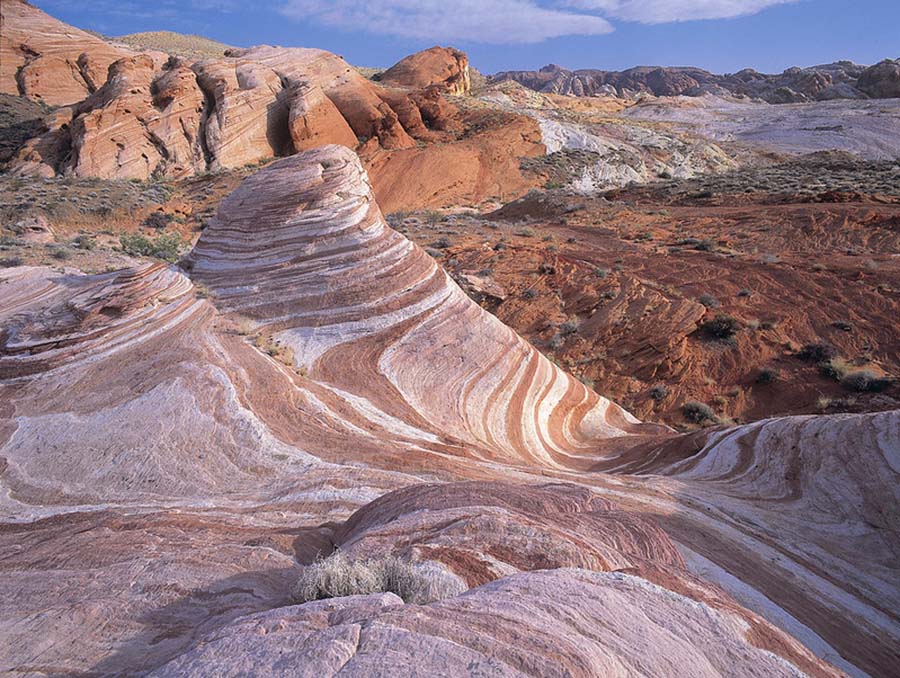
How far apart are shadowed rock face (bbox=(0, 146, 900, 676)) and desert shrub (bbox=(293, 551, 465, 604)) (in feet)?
0.51

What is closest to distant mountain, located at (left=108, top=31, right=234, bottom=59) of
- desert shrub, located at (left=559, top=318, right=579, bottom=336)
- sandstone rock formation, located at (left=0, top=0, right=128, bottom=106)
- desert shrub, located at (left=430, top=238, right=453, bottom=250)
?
sandstone rock formation, located at (left=0, top=0, right=128, bottom=106)

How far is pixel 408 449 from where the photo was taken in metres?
6.00

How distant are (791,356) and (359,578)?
47.1 ft

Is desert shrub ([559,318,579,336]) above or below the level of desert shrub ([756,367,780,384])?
above

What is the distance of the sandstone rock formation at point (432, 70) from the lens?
55875 mm

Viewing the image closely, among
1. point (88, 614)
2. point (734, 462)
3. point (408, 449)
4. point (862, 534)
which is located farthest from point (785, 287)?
point (88, 614)

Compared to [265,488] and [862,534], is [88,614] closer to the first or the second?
[265,488]

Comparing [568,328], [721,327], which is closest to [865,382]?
[721,327]

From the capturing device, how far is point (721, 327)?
1477cm

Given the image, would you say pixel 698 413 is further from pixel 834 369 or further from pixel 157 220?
pixel 157 220

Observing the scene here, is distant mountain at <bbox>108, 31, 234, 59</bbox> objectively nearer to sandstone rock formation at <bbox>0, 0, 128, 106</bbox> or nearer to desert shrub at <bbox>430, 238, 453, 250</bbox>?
sandstone rock formation at <bbox>0, 0, 128, 106</bbox>

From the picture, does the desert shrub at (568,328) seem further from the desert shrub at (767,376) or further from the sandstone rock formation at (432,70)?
the sandstone rock formation at (432,70)

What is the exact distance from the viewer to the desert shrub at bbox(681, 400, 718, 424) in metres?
12.0

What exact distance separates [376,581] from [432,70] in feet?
208
